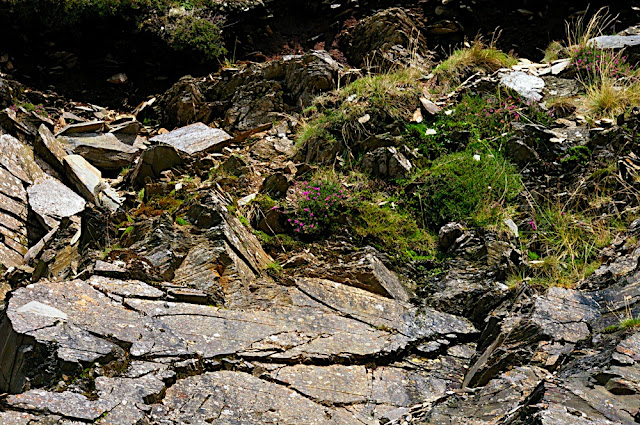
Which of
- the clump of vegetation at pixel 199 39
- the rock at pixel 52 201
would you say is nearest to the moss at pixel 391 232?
the rock at pixel 52 201

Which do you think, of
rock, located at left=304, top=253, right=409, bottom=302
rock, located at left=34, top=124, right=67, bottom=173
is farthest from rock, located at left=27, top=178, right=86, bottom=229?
rock, located at left=304, top=253, right=409, bottom=302

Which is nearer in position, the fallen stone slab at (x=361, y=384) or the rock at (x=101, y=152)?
the fallen stone slab at (x=361, y=384)

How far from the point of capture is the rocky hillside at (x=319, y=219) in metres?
3.76

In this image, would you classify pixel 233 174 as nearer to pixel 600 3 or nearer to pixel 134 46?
pixel 134 46

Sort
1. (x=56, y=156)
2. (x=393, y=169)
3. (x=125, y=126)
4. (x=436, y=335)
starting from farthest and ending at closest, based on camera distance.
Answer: (x=125, y=126) → (x=56, y=156) → (x=393, y=169) → (x=436, y=335)

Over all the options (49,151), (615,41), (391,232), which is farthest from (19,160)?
(615,41)

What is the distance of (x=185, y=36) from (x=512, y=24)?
250 inches

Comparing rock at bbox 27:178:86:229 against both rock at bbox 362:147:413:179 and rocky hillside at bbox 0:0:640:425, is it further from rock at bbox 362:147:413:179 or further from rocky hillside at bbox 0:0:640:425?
rock at bbox 362:147:413:179

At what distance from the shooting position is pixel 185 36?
10883 millimetres

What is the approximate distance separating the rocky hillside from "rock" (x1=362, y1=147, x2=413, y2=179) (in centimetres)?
4

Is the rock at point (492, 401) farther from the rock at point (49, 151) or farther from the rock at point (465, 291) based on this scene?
the rock at point (49, 151)

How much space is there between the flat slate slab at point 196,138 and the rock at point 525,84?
14.1 feet

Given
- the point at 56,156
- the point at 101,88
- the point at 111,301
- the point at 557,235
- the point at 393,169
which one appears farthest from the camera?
the point at 101,88

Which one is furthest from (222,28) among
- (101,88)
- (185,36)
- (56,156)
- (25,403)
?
(25,403)
